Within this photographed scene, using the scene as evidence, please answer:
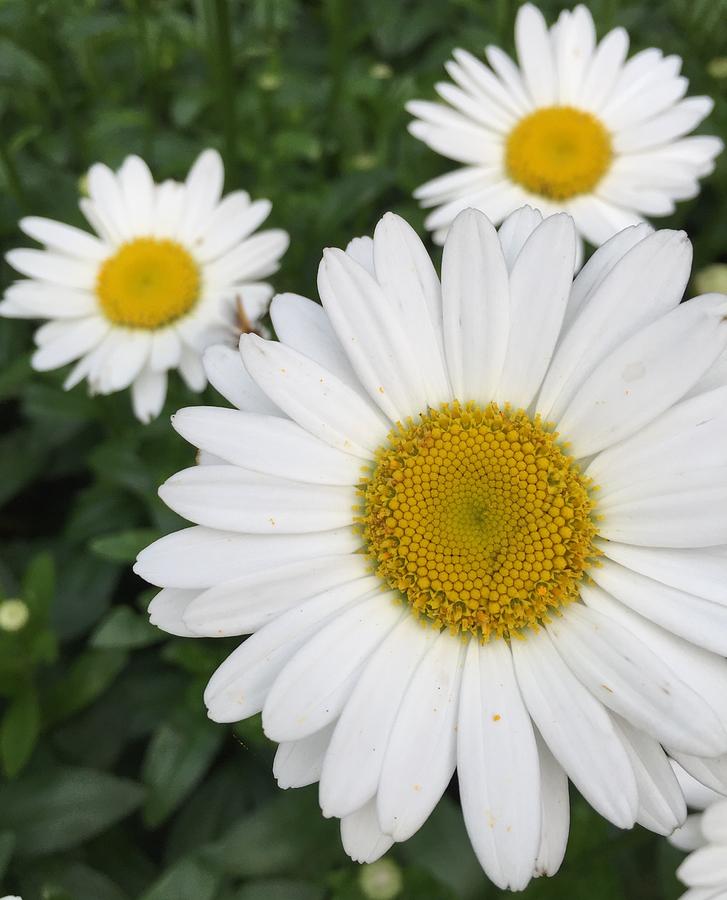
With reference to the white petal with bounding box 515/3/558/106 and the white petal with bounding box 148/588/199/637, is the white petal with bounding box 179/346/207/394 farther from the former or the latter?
the white petal with bounding box 515/3/558/106

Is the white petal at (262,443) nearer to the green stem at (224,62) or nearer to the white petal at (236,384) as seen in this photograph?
the white petal at (236,384)

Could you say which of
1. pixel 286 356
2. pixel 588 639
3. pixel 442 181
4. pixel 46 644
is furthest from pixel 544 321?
pixel 46 644

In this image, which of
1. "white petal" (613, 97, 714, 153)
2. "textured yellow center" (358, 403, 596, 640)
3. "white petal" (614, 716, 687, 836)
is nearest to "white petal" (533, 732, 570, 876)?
"white petal" (614, 716, 687, 836)

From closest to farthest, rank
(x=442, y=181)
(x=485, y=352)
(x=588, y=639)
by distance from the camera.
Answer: (x=588, y=639), (x=485, y=352), (x=442, y=181)

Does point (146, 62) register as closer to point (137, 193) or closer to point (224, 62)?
point (137, 193)

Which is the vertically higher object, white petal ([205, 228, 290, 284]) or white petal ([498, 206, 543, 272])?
white petal ([205, 228, 290, 284])

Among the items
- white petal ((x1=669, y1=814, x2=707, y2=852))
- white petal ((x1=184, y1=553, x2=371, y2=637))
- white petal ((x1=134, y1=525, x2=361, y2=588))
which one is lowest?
white petal ((x1=669, y1=814, x2=707, y2=852))

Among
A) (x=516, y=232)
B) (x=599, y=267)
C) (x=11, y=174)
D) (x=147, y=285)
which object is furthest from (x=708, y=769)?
(x=11, y=174)

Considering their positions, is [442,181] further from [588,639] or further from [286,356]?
[588,639]
